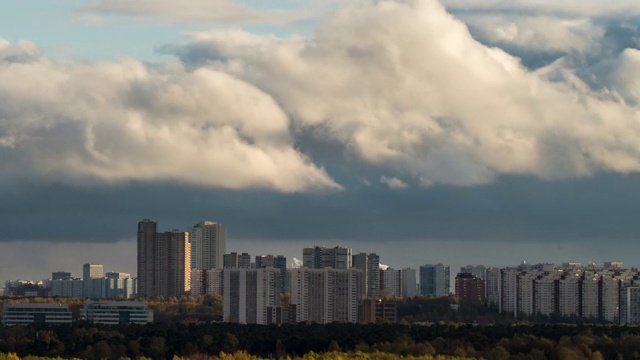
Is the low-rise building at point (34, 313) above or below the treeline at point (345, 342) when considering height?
below

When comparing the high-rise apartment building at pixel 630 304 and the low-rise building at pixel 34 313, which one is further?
the low-rise building at pixel 34 313

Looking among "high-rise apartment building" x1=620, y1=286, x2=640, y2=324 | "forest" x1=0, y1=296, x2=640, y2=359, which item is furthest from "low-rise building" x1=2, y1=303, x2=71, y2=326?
"high-rise apartment building" x1=620, y1=286, x2=640, y2=324

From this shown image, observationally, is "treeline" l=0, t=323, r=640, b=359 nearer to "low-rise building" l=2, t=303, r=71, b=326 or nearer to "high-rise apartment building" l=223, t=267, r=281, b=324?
"low-rise building" l=2, t=303, r=71, b=326

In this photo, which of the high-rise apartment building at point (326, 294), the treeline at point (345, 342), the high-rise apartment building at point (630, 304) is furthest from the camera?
the high-rise apartment building at point (326, 294)

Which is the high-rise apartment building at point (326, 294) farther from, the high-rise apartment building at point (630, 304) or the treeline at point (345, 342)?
the treeline at point (345, 342)

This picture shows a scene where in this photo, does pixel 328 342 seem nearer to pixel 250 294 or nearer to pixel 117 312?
pixel 117 312

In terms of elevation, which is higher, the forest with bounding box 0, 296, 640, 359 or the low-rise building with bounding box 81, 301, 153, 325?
the forest with bounding box 0, 296, 640, 359

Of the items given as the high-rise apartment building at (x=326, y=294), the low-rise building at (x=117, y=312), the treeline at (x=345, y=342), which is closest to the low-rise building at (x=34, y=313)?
the low-rise building at (x=117, y=312)

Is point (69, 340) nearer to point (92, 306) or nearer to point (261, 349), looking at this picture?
point (261, 349)
